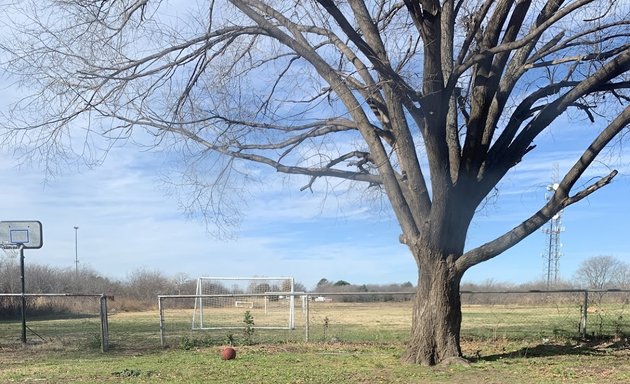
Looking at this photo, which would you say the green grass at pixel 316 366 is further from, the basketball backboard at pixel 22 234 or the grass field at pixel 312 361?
the basketball backboard at pixel 22 234

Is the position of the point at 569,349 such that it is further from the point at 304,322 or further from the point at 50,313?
the point at 50,313

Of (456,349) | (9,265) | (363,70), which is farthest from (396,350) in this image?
(9,265)

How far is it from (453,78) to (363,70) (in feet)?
5.34

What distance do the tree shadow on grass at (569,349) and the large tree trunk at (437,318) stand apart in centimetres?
64

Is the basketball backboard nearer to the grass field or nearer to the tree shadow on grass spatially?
the grass field

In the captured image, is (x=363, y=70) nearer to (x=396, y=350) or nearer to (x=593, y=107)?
(x=593, y=107)

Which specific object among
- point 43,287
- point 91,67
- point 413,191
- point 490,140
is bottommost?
point 43,287

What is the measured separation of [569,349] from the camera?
40.2 ft

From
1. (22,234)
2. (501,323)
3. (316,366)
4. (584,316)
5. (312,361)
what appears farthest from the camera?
(501,323)

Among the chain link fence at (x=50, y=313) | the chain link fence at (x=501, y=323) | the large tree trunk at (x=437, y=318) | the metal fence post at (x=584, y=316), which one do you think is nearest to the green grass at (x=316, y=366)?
the large tree trunk at (x=437, y=318)

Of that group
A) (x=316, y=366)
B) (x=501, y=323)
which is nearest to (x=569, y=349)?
(x=316, y=366)

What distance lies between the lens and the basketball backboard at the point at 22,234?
1681 cm

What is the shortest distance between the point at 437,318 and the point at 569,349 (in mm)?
3823

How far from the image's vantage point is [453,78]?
9500mm
